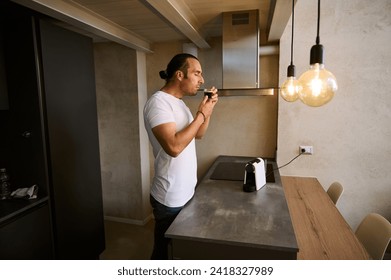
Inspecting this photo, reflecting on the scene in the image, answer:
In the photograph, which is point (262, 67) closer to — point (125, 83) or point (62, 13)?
point (125, 83)

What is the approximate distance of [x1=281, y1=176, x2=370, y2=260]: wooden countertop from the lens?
1.15 m

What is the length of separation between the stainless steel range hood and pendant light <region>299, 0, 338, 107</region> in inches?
37.6

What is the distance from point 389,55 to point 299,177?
3.97 ft

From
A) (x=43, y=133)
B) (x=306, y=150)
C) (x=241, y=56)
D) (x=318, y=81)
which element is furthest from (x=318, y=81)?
(x=43, y=133)

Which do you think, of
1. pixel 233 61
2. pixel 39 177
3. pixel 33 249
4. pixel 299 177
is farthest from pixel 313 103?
pixel 33 249

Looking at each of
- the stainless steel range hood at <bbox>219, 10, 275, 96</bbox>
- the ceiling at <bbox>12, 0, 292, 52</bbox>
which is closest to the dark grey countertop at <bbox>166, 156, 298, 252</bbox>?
the stainless steel range hood at <bbox>219, 10, 275, 96</bbox>

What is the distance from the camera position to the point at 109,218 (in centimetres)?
310

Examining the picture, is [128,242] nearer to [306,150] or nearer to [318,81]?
[306,150]

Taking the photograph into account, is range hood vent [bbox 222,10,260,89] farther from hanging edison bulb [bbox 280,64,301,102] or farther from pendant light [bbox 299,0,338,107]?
pendant light [bbox 299,0,338,107]

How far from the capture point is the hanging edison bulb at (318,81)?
1032mm

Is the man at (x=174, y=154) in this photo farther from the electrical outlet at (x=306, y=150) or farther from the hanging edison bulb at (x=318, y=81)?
the electrical outlet at (x=306, y=150)

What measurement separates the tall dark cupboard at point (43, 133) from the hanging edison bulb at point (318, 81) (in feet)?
4.86

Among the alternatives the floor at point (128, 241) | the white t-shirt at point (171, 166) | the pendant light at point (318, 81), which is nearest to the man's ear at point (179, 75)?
the white t-shirt at point (171, 166)

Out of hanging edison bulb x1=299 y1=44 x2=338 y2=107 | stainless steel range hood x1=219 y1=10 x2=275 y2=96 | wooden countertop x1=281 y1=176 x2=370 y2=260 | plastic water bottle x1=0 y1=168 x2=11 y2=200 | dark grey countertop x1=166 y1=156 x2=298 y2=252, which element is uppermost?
stainless steel range hood x1=219 y1=10 x2=275 y2=96
